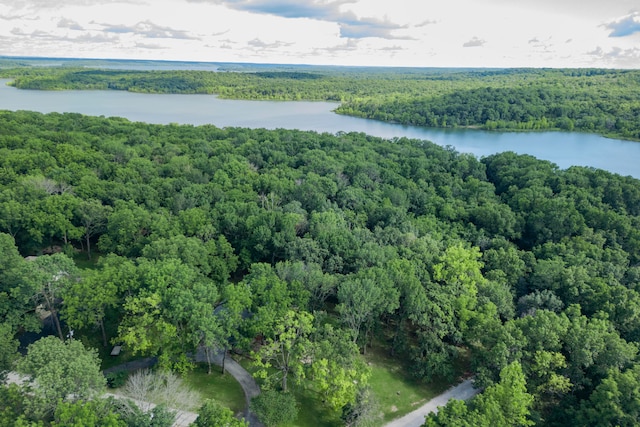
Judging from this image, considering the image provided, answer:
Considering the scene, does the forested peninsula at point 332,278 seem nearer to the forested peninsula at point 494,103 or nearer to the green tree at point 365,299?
the green tree at point 365,299

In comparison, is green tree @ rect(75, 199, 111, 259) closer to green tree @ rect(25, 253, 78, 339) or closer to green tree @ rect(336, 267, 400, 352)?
green tree @ rect(25, 253, 78, 339)

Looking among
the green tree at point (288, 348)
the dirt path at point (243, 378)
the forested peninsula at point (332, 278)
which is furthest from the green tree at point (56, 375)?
the green tree at point (288, 348)

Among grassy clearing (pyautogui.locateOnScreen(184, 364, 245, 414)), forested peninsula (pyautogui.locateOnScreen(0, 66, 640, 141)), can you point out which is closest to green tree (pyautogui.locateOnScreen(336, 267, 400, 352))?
grassy clearing (pyautogui.locateOnScreen(184, 364, 245, 414))

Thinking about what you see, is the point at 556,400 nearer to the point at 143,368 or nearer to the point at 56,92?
the point at 143,368

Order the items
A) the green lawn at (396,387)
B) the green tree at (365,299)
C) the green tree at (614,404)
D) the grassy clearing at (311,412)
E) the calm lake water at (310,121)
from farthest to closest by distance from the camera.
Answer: the calm lake water at (310,121)
the green tree at (365,299)
the green lawn at (396,387)
the grassy clearing at (311,412)
the green tree at (614,404)

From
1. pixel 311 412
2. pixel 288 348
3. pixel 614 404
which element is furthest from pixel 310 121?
pixel 614 404
